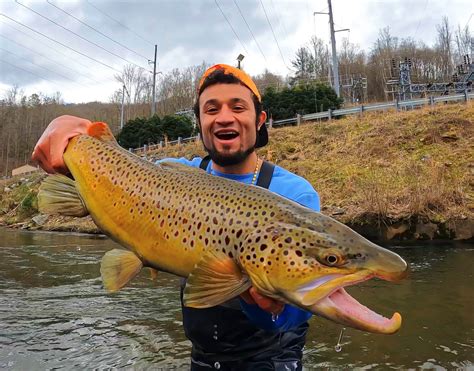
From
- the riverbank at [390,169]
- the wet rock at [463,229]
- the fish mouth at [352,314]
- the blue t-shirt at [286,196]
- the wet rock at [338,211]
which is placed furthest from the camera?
the wet rock at [338,211]

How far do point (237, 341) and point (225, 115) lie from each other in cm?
138

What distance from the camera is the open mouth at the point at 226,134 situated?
2.53 metres

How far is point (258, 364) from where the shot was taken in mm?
2438

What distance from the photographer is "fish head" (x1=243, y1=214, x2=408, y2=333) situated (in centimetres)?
172

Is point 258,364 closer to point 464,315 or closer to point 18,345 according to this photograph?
point 18,345

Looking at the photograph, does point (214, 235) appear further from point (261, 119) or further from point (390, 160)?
point (390, 160)

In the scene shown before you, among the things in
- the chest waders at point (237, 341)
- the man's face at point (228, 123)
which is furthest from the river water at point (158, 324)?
the man's face at point (228, 123)

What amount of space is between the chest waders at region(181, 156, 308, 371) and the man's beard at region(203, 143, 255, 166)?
851mm

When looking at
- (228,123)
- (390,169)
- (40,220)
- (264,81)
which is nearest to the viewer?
(228,123)

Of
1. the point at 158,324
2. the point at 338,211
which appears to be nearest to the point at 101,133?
the point at 158,324

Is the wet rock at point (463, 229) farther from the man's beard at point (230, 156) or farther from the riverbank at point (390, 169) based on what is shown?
the man's beard at point (230, 156)

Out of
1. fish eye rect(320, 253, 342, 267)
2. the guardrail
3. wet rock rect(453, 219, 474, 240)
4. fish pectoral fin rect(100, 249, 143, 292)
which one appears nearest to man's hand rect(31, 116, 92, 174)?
fish pectoral fin rect(100, 249, 143, 292)

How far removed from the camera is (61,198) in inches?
107

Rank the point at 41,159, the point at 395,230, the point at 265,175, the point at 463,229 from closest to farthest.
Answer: the point at 265,175
the point at 41,159
the point at 463,229
the point at 395,230
